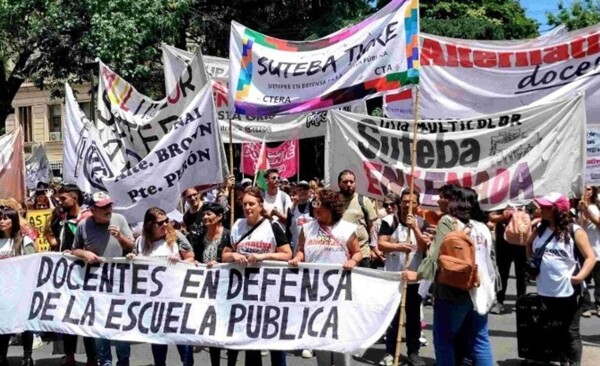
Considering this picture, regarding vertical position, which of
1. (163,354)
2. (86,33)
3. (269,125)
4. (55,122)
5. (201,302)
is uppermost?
(86,33)

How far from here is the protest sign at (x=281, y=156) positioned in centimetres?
1545

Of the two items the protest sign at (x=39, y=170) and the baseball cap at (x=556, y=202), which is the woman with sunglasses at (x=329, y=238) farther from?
the protest sign at (x=39, y=170)

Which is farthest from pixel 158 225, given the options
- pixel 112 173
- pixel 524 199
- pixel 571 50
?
pixel 571 50

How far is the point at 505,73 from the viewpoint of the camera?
9.16 meters

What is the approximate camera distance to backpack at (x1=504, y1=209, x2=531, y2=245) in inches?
387

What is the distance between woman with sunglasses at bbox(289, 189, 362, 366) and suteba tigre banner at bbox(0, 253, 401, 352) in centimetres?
10

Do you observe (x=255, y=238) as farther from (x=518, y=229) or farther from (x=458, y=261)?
(x=518, y=229)

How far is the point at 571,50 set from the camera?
875 centimetres

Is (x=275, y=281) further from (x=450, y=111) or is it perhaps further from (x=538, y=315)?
(x=450, y=111)

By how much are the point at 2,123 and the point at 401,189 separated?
924 inches

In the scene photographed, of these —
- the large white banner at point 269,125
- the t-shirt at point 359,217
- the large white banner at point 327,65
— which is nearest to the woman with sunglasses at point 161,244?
the t-shirt at point 359,217

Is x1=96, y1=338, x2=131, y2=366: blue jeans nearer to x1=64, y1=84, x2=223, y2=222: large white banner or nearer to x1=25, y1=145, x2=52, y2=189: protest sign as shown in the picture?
x1=64, y1=84, x2=223, y2=222: large white banner

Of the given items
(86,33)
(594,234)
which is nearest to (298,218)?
(594,234)

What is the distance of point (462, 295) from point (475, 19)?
24.0 meters
